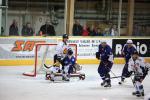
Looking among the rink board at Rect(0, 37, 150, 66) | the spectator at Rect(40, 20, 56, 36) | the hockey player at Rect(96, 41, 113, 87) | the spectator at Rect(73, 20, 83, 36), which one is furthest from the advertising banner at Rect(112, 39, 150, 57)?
the hockey player at Rect(96, 41, 113, 87)

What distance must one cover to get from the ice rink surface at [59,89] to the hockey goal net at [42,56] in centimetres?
40

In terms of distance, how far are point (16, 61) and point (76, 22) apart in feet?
12.5

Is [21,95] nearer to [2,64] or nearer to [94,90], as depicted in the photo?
[94,90]

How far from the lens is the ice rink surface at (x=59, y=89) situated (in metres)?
12.6

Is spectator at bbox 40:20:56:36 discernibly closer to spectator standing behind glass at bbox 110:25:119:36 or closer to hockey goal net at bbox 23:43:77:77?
hockey goal net at bbox 23:43:77:77

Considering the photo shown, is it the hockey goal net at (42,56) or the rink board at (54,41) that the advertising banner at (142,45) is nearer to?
the rink board at (54,41)

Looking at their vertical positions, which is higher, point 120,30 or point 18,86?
point 120,30

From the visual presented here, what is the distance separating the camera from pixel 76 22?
21.2m

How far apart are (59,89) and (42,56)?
4.45 meters

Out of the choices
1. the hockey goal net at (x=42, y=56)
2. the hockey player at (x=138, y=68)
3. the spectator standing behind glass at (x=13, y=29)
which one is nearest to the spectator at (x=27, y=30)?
the spectator standing behind glass at (x=13, y=29)

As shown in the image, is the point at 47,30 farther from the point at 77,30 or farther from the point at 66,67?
the point at 66,67

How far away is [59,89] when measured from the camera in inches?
543

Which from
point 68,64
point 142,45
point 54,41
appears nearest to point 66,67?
point 68,64

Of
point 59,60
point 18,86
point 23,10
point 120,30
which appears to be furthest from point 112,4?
Answer: point 18,86
